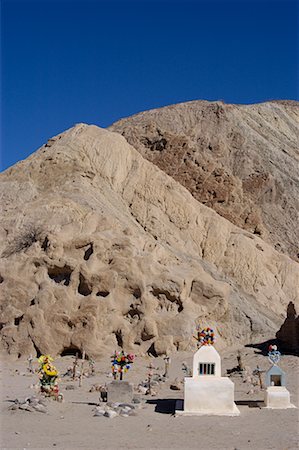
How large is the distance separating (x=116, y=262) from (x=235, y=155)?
3397 cm

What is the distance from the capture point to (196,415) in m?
13.9

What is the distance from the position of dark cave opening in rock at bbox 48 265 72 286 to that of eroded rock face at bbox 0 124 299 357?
0.13 ft

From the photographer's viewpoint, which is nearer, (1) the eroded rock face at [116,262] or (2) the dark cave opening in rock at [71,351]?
(2) the dark cave opening in rock at [71,351]

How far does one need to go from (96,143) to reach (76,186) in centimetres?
441

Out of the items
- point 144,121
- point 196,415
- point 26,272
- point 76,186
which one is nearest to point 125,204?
point 76,186

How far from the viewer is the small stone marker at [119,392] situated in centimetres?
1499

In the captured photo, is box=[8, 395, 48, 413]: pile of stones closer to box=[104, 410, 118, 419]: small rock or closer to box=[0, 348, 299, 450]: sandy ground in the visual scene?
box=[0, 348, 299, 450]: sandy ground

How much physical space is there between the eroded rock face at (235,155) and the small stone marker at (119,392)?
23.8 meters

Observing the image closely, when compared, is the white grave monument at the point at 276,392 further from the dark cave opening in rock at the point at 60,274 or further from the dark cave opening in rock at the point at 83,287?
the dark cave opening in rock at the point at 60,274

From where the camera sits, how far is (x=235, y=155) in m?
56.3

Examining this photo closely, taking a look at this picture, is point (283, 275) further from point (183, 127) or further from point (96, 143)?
point (183, 127)

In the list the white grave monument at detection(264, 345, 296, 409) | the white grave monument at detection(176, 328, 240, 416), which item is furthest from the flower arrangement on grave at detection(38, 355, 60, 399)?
the white grave monument at detection(264, 345, 296, 409)

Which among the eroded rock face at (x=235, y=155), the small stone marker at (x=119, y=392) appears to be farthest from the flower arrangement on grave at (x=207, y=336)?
the eroded rock face at (x=235, y=155)

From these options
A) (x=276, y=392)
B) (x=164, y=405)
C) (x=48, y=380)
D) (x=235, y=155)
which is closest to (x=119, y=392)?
(x=164, y=405)
